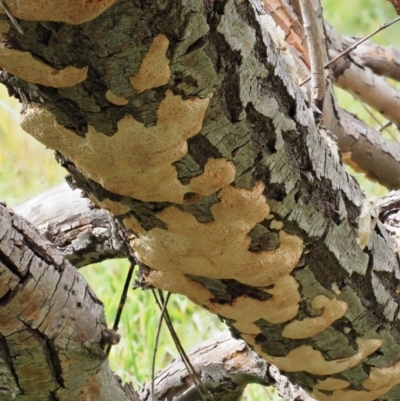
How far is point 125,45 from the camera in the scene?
369 mm

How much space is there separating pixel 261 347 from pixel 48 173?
50.6 inches

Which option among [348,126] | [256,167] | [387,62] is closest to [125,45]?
[256,167]

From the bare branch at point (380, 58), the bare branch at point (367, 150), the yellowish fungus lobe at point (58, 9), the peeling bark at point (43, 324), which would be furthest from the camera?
the bare branch at point (380, 58)

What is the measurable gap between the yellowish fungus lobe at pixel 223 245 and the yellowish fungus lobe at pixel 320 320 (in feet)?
0.26

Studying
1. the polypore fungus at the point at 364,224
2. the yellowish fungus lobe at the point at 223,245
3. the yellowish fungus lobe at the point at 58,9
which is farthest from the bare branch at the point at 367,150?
the yellowish fungus lobe at the point at 58,9

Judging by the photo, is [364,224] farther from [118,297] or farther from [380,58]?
[118,297]

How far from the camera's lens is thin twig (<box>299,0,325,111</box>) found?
69 centimetres

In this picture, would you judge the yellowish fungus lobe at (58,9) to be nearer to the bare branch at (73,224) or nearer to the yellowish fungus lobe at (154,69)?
the yellowish fungus lobe at (154,69)

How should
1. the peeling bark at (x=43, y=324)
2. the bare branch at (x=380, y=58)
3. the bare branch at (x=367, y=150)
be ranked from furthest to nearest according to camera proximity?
1. the bare branch at (x=380, y=58)
2. the bare branch at (x=367, y=150)
3. the peeling bark at (x=43, y=324)

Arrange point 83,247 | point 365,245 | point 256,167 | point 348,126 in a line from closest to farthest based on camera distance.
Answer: point 256,167
point 365,245
point 83,247
point 348,126

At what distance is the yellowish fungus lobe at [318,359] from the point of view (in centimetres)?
67

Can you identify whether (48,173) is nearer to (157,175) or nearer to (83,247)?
(83,247)

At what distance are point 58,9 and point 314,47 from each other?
1.51ft

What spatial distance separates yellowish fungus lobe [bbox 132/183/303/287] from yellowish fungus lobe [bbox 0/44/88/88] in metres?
0.15
